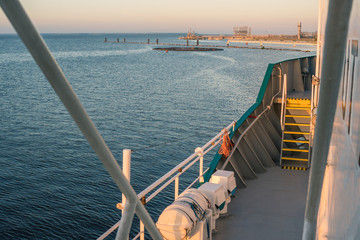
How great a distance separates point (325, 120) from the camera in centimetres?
114

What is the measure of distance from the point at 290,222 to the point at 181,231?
2999 millimetres

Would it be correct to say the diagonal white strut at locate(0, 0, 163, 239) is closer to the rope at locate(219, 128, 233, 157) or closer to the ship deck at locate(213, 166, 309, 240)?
the ship deck at locate(213, 166, 309, 240)

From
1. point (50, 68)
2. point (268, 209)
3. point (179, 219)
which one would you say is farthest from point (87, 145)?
point (50, 68)

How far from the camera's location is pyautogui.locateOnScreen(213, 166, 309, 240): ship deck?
23.8ft

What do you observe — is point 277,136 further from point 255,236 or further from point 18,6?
point 18,6

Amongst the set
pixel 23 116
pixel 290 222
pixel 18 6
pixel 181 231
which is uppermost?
pixel 18 6

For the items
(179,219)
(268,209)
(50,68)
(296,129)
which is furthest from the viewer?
(296,129)

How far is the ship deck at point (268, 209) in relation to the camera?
7242 mm

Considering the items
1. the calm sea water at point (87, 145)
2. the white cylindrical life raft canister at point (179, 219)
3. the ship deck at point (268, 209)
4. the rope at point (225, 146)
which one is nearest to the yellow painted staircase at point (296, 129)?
the ship deck at point (268, 209)

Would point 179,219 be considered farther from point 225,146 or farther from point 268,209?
point 225,146

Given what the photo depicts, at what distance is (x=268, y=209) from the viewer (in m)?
8.29

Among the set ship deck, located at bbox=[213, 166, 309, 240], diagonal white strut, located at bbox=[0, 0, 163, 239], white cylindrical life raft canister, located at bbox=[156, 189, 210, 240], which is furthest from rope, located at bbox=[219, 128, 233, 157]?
diagonal white strut, located at bbox=[0, 0, 163, 239]

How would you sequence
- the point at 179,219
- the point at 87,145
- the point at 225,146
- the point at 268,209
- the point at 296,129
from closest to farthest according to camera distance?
the point at 179,219 → the point at 268,209 → the point at 225,146 → the point at 296,129 → the point at 87,145

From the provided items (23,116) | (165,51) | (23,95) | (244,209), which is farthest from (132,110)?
(165,51)
